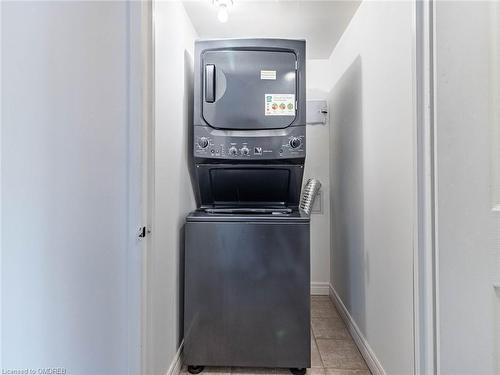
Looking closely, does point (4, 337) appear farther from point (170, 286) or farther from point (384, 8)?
point (384, 8)

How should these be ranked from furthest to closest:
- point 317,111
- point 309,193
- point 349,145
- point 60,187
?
1. point 317,111
2. point 309,193
3. point 349,145
4. point 60,187

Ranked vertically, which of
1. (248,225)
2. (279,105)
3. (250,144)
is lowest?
(248,225)

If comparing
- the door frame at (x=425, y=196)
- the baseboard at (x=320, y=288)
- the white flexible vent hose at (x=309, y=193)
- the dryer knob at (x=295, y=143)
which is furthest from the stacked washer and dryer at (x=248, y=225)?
the baseboard at (x=320, y=288)

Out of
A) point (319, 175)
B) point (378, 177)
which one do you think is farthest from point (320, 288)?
point (378, 177)

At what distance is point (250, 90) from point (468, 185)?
4.02ft

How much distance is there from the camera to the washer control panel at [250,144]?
167 cm

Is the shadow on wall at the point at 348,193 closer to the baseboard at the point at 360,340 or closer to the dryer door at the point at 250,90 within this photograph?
the baseboard at the point at 360,340

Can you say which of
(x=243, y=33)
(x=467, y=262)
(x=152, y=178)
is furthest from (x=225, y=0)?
(x=467, y=262)

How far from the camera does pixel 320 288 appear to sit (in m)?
2.63

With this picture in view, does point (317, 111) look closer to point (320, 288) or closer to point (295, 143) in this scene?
point (295, 143)

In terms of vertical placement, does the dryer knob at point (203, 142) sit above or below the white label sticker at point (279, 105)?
below

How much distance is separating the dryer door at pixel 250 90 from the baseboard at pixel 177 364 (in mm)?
1348

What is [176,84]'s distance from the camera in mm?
1552

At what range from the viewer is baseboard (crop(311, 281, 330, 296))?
2.62 metres
